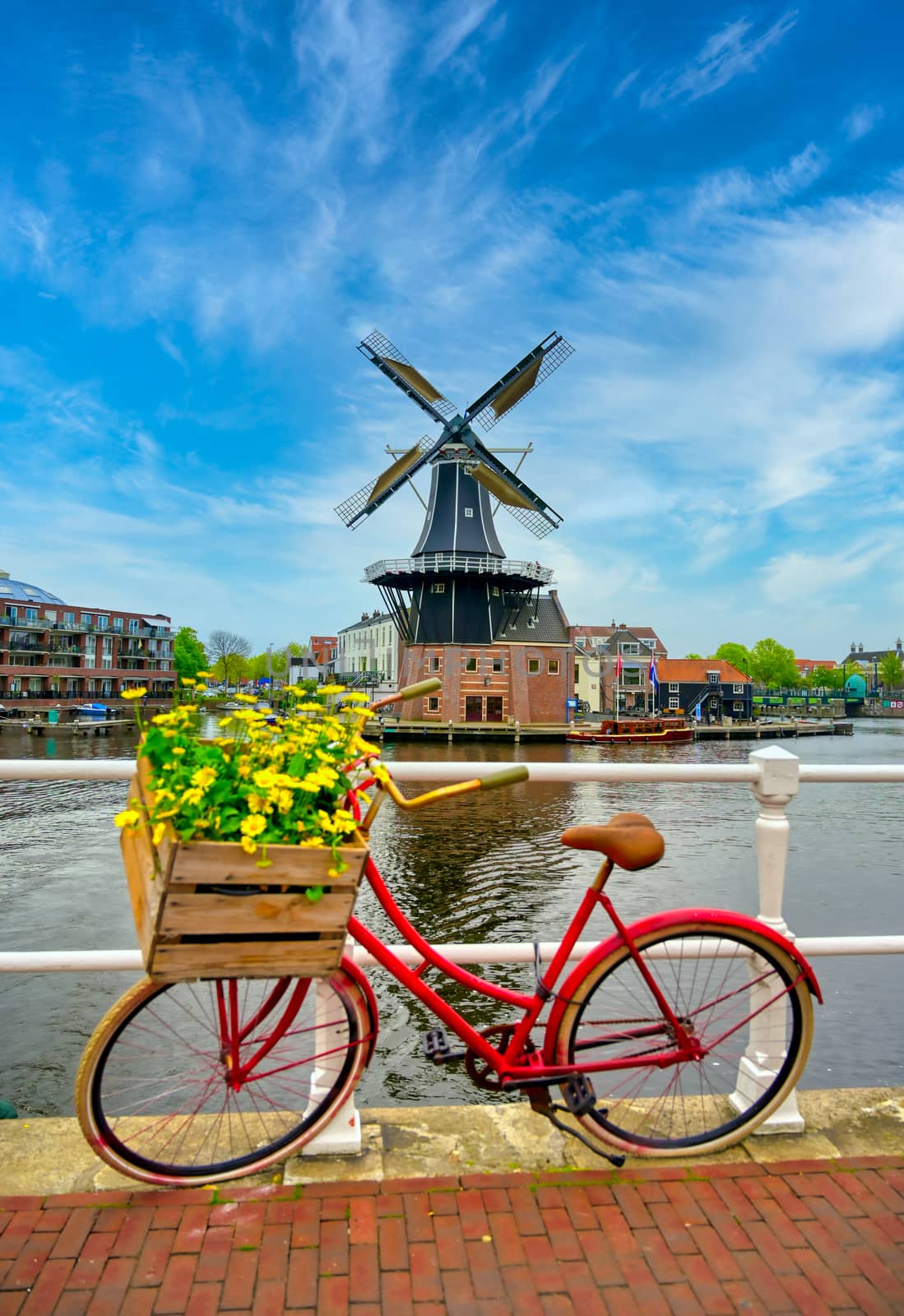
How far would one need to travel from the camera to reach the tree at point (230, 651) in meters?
89.8

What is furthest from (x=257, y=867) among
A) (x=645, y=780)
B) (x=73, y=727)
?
(x=73, y=727)

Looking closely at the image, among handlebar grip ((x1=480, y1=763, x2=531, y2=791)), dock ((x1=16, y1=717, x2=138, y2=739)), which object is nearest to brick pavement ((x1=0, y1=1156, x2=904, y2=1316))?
handlebar grip ((x1=480, y1=763, x2=531, y2=791))

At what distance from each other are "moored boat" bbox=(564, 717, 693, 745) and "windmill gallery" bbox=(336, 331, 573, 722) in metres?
2.58

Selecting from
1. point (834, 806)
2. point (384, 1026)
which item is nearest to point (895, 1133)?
point (384, 1026)

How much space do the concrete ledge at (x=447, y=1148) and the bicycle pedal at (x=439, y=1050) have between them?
290 mm

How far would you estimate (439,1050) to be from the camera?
7.36 feet

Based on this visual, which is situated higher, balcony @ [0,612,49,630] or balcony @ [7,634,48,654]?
balcony @ [0,612,49,630]

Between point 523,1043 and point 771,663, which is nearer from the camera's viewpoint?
point 523,1043

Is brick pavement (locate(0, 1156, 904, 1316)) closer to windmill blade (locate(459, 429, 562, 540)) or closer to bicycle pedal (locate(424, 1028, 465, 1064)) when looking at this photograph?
bicycle pedal (locate(424, 1028, 465, 1064))

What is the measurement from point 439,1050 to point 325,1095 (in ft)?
1.14

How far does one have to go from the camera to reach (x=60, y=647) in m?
65.2

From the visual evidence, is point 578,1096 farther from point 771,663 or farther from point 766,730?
point 771,663

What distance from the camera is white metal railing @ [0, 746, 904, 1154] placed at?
7.81 feet

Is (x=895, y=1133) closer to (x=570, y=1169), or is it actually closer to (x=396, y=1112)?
(x=570, y=1169)
